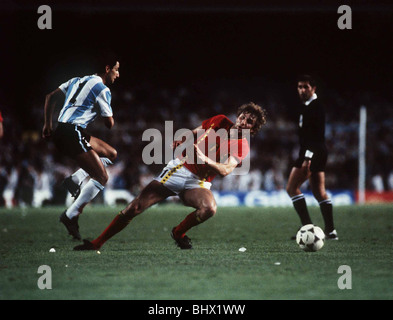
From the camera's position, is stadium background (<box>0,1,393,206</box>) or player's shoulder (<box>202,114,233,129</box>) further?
stadium background (<box>0,1,393,206</box>)

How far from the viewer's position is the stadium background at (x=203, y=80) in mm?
23812

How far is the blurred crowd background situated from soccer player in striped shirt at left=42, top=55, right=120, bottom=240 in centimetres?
1387

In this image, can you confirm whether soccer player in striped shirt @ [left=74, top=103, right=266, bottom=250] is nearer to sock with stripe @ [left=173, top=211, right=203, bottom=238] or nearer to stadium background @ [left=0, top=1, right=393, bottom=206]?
sock with stripe @ [left=173, top=211, right=203, bottom=238]

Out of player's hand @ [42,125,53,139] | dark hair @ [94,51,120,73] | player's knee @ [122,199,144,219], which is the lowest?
player's knee @ [122,199,144,219]

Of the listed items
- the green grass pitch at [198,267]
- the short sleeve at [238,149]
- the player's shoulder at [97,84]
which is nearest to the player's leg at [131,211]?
the green grass pitch at [198,267]

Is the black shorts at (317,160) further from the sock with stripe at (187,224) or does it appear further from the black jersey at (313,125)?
the sock with stripe at (187,224)

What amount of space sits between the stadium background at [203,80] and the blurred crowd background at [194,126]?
1.9 inches

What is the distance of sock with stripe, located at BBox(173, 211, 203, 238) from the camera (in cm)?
764

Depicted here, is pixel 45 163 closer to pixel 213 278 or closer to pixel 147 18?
pixel 147 18

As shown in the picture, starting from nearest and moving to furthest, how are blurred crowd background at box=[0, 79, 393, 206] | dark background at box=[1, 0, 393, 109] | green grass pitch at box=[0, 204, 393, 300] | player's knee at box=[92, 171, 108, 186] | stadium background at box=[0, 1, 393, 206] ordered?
green grass pitch at box=[0, 204, 393, 300] → player's knee at box=[92, 171, 108, 186] → blurred crowd background at box=[0, 79, 393, 206] → stadium background at box=[0, 1, 393, 206] → dark background at box=[1, 0, 393, 109]

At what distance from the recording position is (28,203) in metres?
21.7

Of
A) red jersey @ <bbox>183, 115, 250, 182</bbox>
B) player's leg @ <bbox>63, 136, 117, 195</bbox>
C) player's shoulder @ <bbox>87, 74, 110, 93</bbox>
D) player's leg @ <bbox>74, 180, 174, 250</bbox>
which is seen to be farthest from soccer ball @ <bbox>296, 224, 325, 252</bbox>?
player's shoulder @ <bbox>87, 74, 110, 93</bbox>

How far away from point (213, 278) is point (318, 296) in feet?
3.48

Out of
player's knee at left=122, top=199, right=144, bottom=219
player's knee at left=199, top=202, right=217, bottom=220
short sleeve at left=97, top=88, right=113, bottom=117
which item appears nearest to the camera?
player's knee at left=122, top=199, right=144, bottom=219
